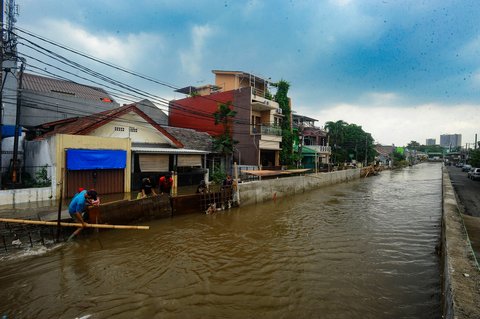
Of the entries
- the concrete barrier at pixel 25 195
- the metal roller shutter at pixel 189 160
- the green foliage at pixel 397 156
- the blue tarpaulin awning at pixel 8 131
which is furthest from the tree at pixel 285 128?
the green foliage at pixel 397 156

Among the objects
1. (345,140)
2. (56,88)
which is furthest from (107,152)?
(345,140)

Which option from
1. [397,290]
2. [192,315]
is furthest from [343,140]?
[192,315]

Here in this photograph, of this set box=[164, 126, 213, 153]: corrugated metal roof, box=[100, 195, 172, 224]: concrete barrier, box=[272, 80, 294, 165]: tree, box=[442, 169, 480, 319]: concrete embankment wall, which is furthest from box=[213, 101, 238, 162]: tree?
box=[442, 169, 480, 319]: concrete embankment wall

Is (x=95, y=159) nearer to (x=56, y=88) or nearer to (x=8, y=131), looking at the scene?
(x=8, y=131)

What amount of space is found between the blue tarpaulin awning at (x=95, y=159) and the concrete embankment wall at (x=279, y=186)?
25.0 ft

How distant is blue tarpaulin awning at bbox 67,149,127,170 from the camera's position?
13711mm

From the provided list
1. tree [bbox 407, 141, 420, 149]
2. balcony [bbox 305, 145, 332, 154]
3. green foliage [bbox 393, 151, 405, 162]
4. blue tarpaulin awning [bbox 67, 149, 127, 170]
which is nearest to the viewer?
blue tarpaulin awning [bbox 67, 149, 127, 170]

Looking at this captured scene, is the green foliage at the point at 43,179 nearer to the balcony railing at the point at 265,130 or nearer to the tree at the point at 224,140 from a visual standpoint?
the tree at the point at 224,140

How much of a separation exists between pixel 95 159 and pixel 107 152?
2.67ft

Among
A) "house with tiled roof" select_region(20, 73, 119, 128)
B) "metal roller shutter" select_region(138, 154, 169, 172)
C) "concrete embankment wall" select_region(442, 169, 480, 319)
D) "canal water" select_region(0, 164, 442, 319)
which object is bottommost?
"canal water" select_region(0, 164, 442, 319)

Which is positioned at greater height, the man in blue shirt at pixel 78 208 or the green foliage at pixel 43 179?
the green foliage at pixel 43 179

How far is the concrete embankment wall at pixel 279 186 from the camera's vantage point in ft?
53.3

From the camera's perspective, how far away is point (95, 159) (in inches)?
576

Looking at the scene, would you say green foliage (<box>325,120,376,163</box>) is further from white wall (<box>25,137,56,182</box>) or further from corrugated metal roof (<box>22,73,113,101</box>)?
white wall (<box>25,137,56,182</box>)
